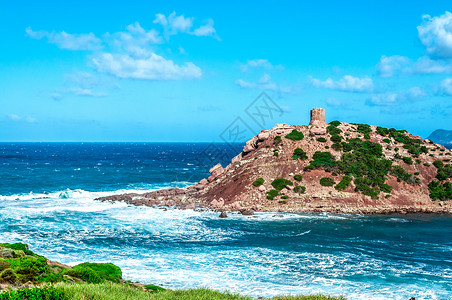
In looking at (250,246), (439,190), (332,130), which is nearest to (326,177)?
(332,130)

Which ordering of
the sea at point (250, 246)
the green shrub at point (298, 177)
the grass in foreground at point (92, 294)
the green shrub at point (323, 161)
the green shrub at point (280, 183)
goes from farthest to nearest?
the green shrub at point (323, 161), the green shrub at point (298, 177), the green shrub at point (280, 183), the sea at point (250, 246), the grass in foreground at point (92, 294)

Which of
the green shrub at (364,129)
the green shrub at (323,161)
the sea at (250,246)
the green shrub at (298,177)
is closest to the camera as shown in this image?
the sea at (250,246)

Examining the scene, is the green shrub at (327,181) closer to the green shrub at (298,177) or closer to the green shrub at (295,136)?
the green shrub at (298,177)

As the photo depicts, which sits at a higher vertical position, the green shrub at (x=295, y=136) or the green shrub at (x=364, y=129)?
the green shrub at (x=364, y=129)

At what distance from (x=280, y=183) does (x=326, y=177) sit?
6.82 meters

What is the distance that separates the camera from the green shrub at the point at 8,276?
15518 millimetres

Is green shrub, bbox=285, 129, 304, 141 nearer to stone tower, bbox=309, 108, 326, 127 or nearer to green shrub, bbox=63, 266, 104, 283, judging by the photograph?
stone tower, bbox=309, 108, 326, 127

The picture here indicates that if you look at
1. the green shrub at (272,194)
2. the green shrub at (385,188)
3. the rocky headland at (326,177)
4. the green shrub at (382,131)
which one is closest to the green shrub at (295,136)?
the rocky headland at (326,177)

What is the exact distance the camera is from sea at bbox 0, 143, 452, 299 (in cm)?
2267

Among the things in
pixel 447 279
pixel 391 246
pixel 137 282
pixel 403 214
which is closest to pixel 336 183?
pixel 403 214

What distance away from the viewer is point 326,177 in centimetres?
5247

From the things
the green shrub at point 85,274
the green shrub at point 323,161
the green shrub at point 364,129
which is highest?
the green shrub at point 364,129

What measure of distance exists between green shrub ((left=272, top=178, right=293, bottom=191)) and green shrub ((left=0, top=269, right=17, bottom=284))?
38719mm

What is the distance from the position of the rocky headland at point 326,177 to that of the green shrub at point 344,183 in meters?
0.14
